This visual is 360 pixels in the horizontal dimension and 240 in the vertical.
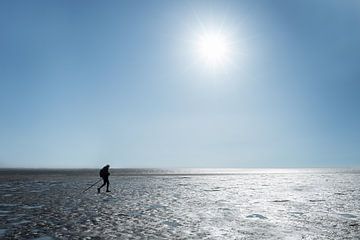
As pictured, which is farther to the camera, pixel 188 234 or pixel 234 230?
pixel 234 230

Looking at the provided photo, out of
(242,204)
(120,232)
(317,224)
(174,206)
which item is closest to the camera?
(120,232)

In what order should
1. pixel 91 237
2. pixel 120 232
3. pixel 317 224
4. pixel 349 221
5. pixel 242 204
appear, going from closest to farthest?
pixel 91 237, pixel 120 232, pixel 317 224, pixel 349 221, pixel 242 204

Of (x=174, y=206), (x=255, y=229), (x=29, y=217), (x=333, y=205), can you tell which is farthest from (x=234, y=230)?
(x=333, y=205)

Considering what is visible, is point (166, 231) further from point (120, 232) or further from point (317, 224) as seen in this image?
point (317, 224)

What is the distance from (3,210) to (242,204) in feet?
44.6

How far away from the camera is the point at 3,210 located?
18672 millimetres

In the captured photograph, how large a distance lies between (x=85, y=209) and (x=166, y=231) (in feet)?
25.9

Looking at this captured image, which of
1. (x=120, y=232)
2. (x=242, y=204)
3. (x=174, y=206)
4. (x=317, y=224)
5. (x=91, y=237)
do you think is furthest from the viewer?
(x=242, y=204)

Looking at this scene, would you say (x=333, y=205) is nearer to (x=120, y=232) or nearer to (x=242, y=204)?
(x=242, y=204)

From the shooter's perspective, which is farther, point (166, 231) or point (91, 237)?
point (166, 231)

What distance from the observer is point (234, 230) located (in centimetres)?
1357

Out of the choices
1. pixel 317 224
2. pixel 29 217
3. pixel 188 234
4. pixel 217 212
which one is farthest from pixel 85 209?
pixel 317 224

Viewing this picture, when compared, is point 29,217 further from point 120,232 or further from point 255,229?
point 255,229

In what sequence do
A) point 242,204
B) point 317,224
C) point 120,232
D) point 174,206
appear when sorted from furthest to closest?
point 242,204 < point 174,206 < point 317,224 < point 120,232
